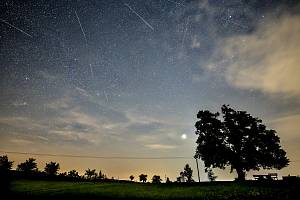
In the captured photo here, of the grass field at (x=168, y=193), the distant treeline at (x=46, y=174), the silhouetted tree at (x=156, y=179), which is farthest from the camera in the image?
the silhouetted tree at (x=156, y=179)

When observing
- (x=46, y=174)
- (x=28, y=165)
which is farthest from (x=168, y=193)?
(x=28, y=165)

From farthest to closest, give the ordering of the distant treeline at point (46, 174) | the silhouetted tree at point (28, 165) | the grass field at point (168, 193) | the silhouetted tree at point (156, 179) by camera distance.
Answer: the silhouetted tree at point (156, 179) → the silhouetted tree at point (28, 165) → the distant treeline at point (46, 174) → the grass field at point (168, 193)

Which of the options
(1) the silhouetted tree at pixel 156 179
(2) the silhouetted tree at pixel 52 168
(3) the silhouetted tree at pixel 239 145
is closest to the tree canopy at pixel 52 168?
(2) the silhouetted tree at pixel 52 168

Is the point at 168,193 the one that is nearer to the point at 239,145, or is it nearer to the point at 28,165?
the point at 239,145

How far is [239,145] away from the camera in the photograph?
5234 cm

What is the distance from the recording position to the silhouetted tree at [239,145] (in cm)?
5112

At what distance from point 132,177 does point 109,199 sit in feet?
349

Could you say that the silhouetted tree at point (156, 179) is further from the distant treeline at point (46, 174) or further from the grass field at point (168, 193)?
the grass field at point (168, 193)

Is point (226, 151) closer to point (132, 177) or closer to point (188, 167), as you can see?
point (132, 177)

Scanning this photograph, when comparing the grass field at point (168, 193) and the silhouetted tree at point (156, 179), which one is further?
the silhouetted tree at point (156, 179)

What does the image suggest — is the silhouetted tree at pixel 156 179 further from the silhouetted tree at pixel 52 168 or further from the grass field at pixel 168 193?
the grass field at pixel 168 193

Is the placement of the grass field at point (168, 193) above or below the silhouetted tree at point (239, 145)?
below

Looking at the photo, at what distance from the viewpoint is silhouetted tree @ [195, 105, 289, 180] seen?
168ft

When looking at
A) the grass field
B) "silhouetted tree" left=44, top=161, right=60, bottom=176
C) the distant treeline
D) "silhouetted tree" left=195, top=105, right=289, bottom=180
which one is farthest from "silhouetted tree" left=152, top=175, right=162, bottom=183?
the grass field
